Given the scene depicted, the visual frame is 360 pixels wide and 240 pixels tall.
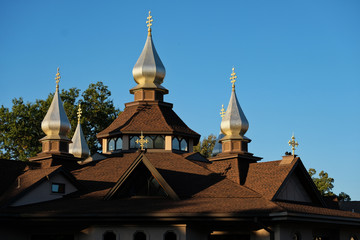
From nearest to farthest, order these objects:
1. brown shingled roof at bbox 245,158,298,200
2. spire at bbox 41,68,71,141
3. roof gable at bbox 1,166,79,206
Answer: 1. brown shingled roof at bbox 245,158,298,200
2. roof gable at bbox 1,166,79,206
3. spire at bbox 41,68,71,141

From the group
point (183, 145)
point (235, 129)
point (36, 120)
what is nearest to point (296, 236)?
point (235, 129)

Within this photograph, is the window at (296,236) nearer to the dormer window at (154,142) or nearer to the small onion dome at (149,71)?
the dormer window at (154,142)

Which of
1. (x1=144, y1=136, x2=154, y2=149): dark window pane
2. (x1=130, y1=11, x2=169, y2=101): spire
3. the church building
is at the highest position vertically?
(x1=130, y1=11, x2=169, y2=101): spire

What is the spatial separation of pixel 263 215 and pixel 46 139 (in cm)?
1566

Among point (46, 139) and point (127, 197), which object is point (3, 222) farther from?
point (46, 139)

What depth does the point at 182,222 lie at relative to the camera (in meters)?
25.6

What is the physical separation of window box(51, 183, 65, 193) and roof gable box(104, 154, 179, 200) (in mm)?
3322

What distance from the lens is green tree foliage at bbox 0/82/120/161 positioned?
59062 millimetres

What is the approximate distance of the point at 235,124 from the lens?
33344mm

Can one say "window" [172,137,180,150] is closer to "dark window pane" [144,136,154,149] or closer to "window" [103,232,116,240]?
"dark window pane" [144,136,154,149]

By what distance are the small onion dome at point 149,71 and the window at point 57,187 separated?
9.86m

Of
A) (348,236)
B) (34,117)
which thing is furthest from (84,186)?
(34,117)

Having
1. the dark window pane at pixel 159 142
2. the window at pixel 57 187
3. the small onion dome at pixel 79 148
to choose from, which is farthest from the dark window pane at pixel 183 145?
the small onion dome at pixel 79 148

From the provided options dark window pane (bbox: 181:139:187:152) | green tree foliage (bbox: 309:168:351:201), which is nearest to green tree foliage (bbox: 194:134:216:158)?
green tree foliage (bbox: 309:168:351:201)
